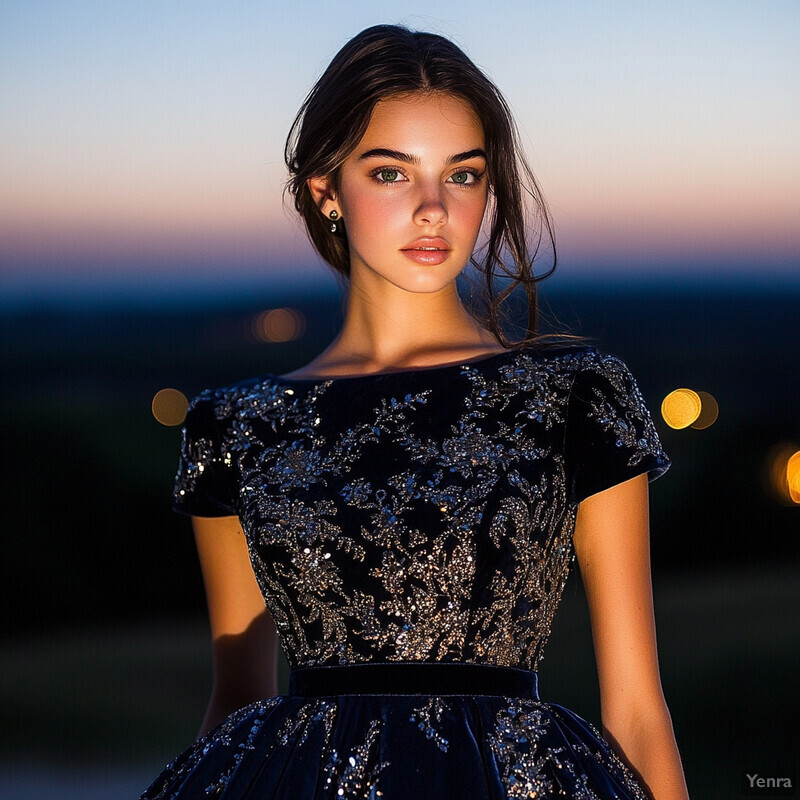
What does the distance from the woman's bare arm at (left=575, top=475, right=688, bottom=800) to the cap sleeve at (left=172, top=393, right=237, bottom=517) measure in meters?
0.58

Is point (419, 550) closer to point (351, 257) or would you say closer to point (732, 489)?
point (351, 257)

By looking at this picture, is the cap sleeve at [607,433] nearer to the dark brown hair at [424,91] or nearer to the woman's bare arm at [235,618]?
the dark brown hair at [424,91]

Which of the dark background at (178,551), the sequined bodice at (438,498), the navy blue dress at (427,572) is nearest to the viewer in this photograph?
the navy blue dress at (427,572)

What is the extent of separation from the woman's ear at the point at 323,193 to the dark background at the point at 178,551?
224 centimetres

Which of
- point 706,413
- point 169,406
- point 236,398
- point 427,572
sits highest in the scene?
point 236,398

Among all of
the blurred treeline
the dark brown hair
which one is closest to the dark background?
the blurred treeline

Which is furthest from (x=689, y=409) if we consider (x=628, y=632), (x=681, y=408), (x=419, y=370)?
(x=628, y=632)

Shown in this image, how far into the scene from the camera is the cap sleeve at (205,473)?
211 centimetres

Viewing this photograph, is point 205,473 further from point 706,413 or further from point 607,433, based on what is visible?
point 706,413

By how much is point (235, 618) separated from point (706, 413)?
12.6 ft

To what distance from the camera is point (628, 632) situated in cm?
181

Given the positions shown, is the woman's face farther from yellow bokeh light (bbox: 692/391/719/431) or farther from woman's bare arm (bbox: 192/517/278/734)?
yellow bokeh light (bbox: 692/391/719/431)

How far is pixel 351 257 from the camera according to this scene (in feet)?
7.22

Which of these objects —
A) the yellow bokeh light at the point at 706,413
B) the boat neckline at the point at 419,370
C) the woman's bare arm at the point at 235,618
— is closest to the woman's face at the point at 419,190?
the boat neckline at the point at 419,370
